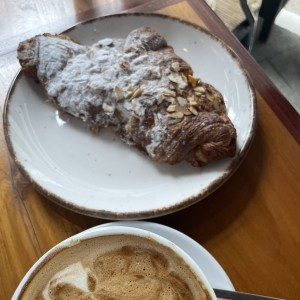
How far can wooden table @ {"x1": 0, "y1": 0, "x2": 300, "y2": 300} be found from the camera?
78 cm

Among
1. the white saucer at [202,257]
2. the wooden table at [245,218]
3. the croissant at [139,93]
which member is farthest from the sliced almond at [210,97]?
the white saucer at [202,257]

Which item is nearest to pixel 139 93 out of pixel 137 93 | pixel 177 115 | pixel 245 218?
pixel 137 93

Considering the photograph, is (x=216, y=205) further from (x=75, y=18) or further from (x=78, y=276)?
(x=75, y=18)

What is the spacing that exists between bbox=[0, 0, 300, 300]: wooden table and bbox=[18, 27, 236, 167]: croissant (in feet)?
0.35

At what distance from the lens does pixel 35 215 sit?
88 centimetres

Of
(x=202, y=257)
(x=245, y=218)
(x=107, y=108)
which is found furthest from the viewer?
(x=107, y=108)

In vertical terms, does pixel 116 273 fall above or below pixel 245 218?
above

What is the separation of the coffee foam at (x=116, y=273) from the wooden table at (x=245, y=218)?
22 cm

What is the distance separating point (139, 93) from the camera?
3.00 feet

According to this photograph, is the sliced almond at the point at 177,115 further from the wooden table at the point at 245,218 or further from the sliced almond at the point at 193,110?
the wooden table at the point at 245,218

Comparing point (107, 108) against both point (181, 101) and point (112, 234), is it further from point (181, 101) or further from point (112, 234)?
point (112, 234)

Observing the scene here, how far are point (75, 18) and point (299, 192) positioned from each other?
2.81 ft

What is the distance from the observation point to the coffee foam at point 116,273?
59cm

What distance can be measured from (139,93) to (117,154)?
16 centimetres
